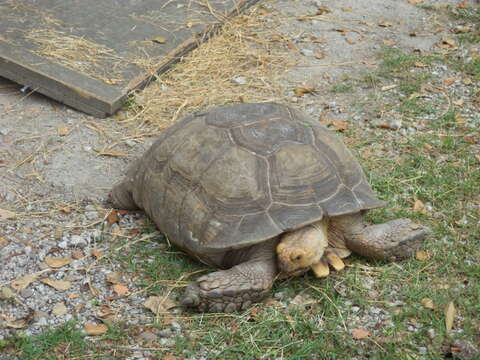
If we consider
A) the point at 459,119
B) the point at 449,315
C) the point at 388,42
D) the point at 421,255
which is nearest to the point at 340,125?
the point at 459,119

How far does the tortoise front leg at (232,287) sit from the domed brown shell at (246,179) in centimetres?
15

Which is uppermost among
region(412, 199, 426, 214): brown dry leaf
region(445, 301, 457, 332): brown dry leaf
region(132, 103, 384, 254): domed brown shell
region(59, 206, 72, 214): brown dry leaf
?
region(132, 103, 384, 254): domed brown shell

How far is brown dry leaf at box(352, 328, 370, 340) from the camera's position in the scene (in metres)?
3.18

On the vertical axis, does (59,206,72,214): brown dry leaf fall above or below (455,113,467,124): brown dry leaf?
above

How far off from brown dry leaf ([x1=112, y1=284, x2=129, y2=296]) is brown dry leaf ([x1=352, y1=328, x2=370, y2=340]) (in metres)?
1.21

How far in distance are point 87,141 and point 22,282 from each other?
5.06ft

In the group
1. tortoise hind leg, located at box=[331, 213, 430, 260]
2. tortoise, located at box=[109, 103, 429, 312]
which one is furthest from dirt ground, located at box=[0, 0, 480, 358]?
tortoise hind leg, located at box=[331, 213, 430, 260]

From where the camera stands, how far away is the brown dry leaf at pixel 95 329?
316 centimetres

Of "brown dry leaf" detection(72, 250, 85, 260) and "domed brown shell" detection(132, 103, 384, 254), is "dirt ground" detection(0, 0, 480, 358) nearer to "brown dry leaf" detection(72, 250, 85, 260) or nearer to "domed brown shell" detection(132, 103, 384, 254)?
"brown dry leaf" detection(72, 250, 85, 260)

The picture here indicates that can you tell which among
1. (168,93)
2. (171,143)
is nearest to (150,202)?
(171,143)

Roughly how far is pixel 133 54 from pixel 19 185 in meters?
1.75

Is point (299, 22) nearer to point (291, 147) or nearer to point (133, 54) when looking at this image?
point (133, 54)

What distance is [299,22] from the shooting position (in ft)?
21.7

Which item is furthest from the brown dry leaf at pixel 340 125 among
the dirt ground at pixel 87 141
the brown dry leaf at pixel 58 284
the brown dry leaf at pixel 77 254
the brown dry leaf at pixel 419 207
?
the brown dry leaf at pixel 58 284
